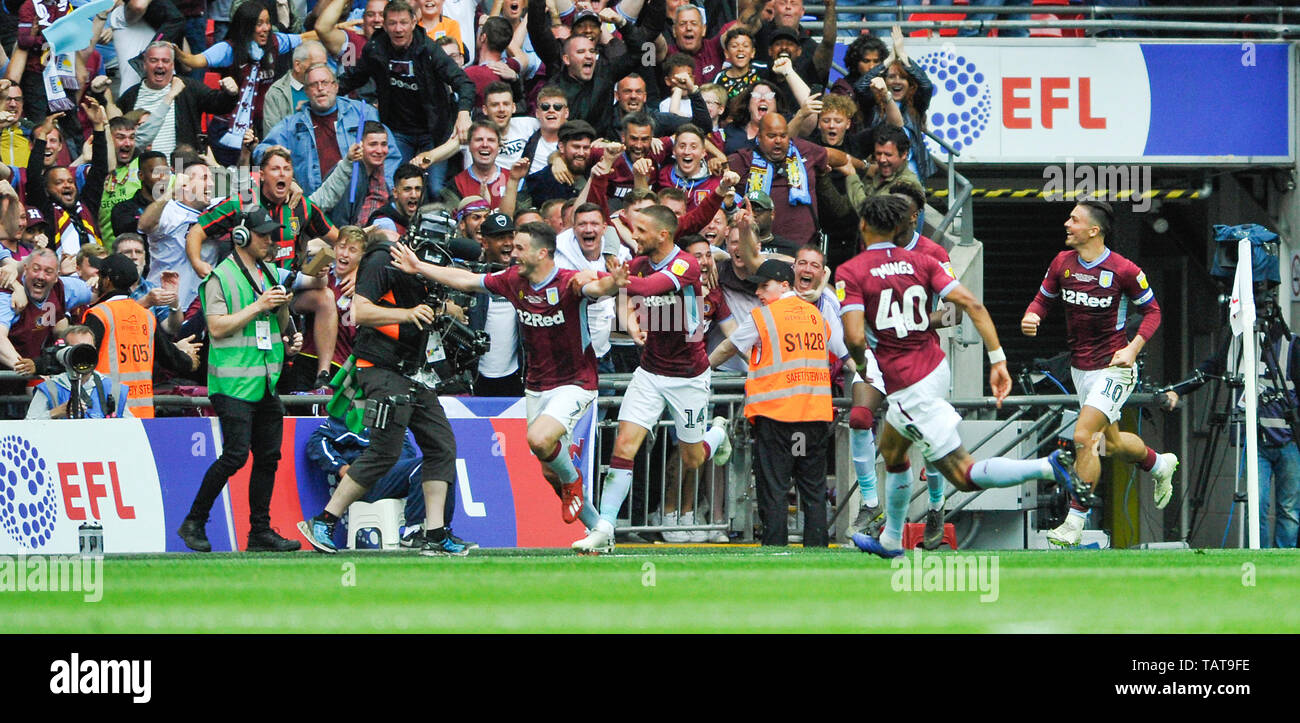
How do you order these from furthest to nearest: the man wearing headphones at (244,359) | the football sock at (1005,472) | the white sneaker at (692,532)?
→ the white sneaker at (692,532) → the man wearing headphones at (244,359) → the football sock at (1005,472)

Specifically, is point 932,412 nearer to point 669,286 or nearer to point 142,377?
point 669,286

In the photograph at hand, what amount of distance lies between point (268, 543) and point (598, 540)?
7.95 feet

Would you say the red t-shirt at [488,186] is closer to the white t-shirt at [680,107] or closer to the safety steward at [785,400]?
the white t-shirt at [680,107]

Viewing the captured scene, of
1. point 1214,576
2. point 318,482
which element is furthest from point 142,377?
point 1214,576

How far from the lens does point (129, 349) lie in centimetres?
1327

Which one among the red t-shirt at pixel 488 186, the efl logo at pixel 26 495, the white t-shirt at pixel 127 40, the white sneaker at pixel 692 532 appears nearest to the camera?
the efl logo at pixel 26 495

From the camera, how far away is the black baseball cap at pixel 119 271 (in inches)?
524

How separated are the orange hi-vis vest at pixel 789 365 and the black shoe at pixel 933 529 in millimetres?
1358

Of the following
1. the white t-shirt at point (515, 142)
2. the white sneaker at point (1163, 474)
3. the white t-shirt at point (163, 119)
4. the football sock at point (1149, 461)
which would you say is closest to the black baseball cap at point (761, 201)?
the white t-shirt at point (515, 142)

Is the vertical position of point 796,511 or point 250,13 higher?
point 250,13

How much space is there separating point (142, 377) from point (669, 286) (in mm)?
4400

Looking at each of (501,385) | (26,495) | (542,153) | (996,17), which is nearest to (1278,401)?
(996,17)

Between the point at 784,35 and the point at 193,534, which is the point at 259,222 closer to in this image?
the point at 193,534
